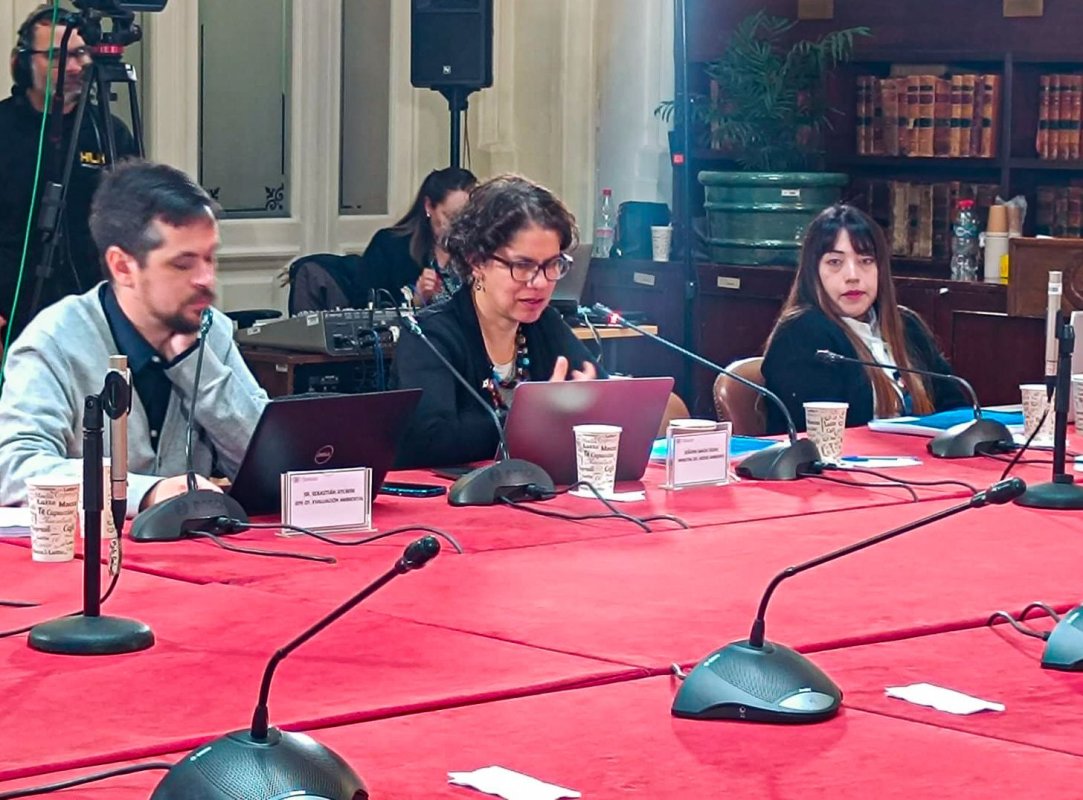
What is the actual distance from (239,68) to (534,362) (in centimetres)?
310

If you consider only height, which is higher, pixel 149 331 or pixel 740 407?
pixel 149 331

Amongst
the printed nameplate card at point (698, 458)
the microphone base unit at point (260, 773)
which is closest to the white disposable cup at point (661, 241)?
the printed nameplate card at point (698, 458)

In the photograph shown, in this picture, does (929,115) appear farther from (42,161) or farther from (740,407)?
(42,161)

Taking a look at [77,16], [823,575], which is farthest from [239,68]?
[823,575]

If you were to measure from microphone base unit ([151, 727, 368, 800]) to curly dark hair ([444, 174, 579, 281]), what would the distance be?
218 centimetres

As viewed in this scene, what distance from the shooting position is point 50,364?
108 inches

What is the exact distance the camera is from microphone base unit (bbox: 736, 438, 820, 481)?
309cm

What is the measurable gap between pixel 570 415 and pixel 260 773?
5.47 feet

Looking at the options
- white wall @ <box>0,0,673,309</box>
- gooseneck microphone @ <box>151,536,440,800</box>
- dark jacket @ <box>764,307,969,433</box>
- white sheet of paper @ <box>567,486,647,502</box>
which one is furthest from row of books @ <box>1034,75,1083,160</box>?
gooseneck microphone @ <box>151,536,440,800</box>

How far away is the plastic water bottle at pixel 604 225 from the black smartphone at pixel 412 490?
3996 mm

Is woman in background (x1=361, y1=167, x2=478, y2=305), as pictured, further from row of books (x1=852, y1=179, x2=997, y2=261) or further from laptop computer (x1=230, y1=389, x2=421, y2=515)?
laptop computer (x1=230, y1=389, x2=421, y2=515)

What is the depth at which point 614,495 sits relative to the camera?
289cm

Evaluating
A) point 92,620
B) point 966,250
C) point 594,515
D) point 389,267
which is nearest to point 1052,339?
point 594,515

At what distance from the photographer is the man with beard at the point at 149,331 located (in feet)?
9.12
